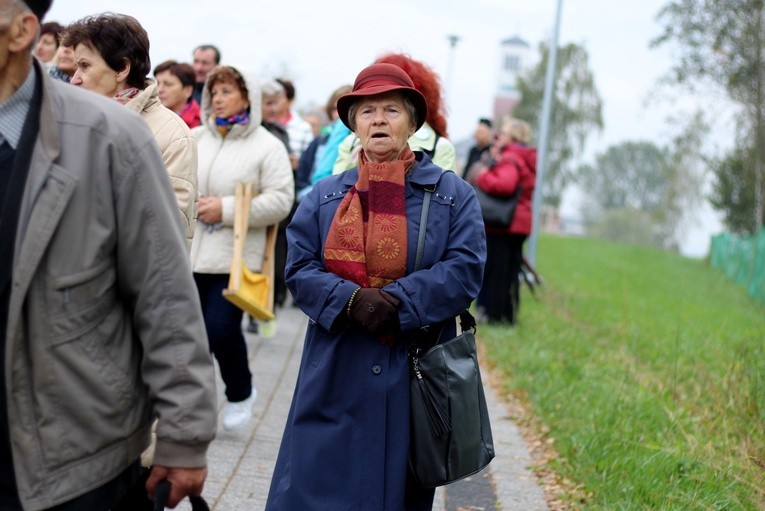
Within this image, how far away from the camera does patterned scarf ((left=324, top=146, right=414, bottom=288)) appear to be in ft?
13.0

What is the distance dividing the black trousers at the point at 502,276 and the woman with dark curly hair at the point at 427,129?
17.4 feet

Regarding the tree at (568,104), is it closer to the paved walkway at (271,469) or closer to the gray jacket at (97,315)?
the paved walkway at (271,469)

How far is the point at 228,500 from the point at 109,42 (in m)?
2.22

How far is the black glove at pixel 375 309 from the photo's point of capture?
3.84 metres

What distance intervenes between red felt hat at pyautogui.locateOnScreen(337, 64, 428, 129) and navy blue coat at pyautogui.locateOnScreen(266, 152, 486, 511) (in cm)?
34

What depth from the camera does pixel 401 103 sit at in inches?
168

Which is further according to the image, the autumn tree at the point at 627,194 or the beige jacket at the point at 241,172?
the autumn tree at the point at 627,194

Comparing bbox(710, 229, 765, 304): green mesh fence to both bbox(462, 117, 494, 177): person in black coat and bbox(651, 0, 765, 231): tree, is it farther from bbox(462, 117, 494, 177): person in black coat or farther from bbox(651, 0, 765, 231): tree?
bbox(462, 117, 494, 177): person in black coat

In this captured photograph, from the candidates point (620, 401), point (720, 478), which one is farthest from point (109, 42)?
point (620, 401)

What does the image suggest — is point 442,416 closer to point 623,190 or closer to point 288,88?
point 288,88

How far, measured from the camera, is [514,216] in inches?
425

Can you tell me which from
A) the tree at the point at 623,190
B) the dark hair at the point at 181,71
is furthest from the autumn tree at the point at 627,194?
the dark hair at the point at 181,71

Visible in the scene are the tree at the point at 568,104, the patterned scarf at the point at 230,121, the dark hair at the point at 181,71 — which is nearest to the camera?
the patterned scarf at the point at 230,121

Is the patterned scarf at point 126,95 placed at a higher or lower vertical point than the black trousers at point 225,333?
higher
